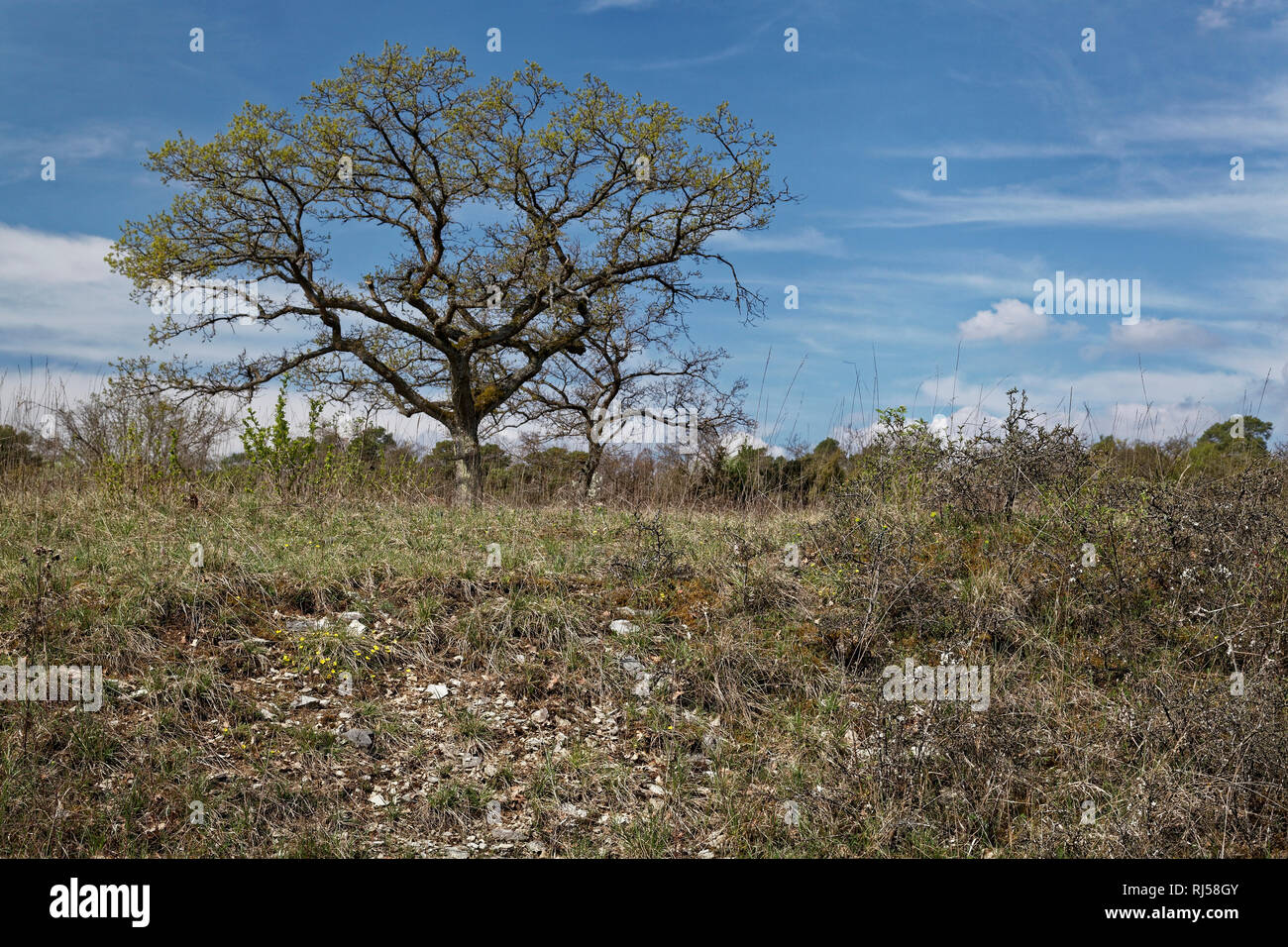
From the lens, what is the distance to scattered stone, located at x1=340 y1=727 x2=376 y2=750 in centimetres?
455

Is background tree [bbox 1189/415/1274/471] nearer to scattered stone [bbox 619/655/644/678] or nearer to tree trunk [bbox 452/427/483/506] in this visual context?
scattered stone [bbox 619/655/644/678]

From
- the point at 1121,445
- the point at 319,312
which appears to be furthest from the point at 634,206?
the point at 1121,445

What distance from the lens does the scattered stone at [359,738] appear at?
14.9ft

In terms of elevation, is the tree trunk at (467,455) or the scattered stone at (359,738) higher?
the tree trunk at (467,455)

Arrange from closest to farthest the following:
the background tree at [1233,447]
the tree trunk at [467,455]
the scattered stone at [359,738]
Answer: the scattered stone at [359,738], the background tree at [1233,447], the tree trunk at [467,455]

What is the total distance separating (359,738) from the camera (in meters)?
4.58

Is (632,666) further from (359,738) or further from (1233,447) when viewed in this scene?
(1233,447)

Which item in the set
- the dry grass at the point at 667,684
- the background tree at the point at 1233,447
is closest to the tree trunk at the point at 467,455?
the dry grass at the point at 667,684

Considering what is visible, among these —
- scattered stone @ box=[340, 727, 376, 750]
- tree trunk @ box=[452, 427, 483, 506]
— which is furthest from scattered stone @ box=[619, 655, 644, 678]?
tree trunk @ box=[452, 427, 483, 506]

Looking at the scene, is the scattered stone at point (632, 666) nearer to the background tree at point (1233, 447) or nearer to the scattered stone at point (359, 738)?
the scattered stone at point (359, 738)

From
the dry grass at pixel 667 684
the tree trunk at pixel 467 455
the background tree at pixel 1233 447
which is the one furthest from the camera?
the tree trunk at pixel 467 455

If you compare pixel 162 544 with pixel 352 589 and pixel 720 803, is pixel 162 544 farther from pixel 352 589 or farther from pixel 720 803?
pixel 720 803

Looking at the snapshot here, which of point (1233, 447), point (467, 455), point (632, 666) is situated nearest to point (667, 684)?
point (632, 666)
